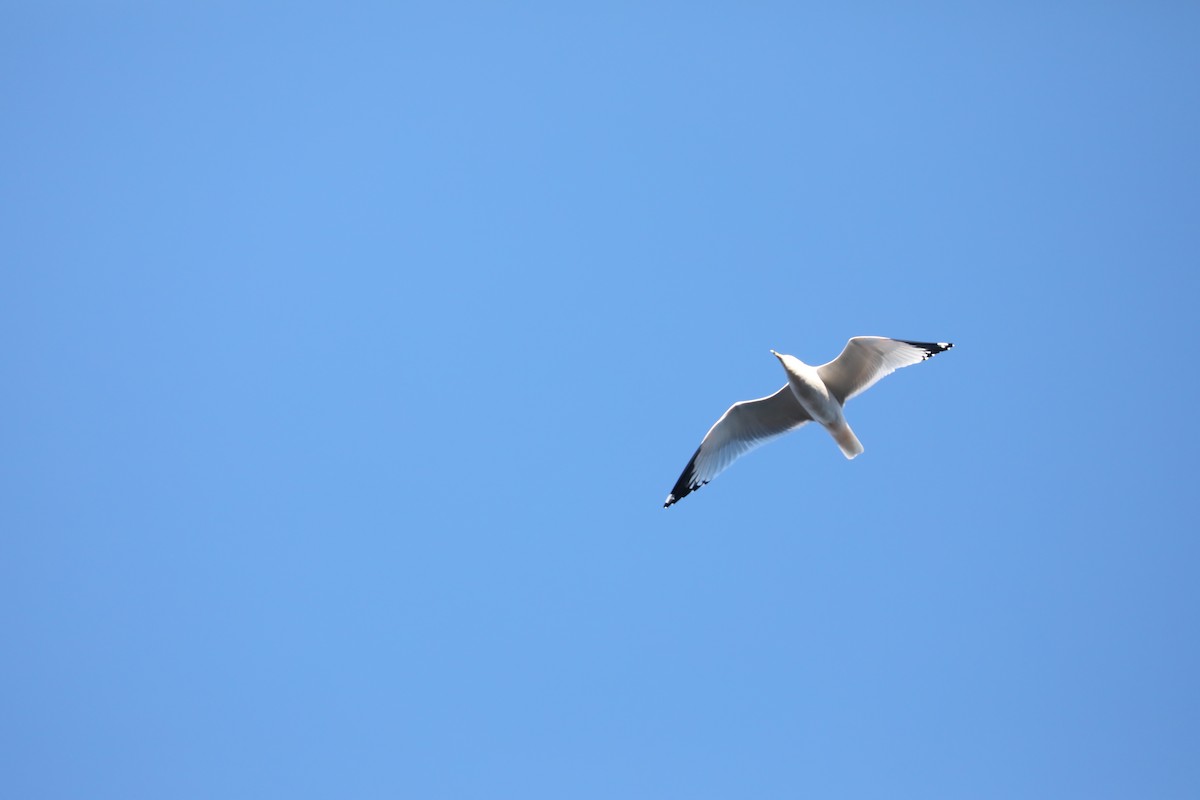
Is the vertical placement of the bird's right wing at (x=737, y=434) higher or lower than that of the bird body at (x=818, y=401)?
higher

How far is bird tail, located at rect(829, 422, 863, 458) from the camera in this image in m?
10.9

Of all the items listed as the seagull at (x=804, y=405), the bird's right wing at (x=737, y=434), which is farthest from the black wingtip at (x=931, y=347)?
the bird's right wing at (x=737, y=434)

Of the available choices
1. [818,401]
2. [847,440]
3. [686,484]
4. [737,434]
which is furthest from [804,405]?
[686,484]

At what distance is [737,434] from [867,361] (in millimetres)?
1646

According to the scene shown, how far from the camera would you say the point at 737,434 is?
458 inches

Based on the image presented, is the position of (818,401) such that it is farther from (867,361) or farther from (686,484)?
(686,484)

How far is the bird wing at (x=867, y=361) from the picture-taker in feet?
34.3

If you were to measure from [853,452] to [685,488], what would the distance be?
1834mm

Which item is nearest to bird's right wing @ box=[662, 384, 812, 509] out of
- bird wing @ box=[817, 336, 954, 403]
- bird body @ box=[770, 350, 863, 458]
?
bird body @ box=[770, 350, 863, 458]

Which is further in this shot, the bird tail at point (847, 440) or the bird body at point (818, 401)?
the bird tail at point (847, 440)

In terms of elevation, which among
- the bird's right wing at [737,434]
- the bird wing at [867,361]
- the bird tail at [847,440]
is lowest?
the bird tail at [847,440]

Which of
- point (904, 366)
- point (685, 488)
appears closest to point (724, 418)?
point (685, 488)

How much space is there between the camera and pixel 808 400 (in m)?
10.7

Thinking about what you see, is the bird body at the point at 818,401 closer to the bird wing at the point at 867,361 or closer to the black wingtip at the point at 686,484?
the bird wing at the point at 867,361
